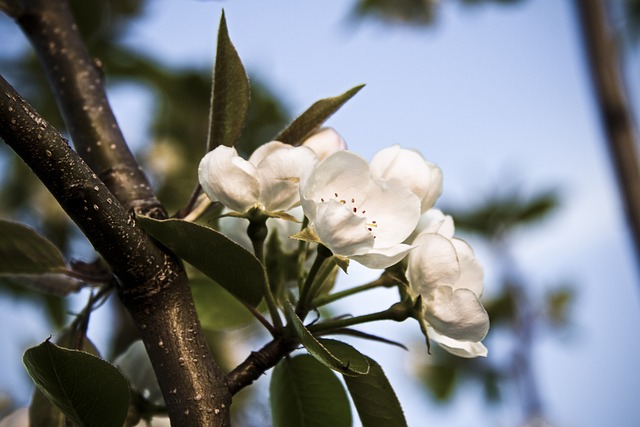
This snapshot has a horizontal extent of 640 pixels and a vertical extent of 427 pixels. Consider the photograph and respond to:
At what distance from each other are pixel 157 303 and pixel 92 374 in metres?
0.05

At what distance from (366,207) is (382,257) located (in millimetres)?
42

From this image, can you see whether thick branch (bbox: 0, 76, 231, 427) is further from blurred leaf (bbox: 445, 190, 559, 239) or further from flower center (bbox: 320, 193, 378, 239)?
blurred leaf (bbox: 445, 190, 559, 239)

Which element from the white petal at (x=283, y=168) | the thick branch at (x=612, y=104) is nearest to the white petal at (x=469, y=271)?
the white petal at (x=283, y=168)

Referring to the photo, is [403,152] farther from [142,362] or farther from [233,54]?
[142,362]

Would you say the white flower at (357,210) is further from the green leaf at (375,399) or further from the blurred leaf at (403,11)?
the blurred leaf at (403,11)

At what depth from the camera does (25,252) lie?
0.53 meters

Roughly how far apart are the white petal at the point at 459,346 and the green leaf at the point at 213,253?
0.11 m

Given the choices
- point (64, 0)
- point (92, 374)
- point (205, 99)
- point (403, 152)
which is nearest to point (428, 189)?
point (403, 152)

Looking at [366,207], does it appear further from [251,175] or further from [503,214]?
[503,214]

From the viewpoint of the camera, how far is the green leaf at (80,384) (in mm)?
402

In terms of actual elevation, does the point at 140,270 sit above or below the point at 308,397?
above

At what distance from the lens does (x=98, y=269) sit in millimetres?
538

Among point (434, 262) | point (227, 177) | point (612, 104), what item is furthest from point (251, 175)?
point (612, 104)

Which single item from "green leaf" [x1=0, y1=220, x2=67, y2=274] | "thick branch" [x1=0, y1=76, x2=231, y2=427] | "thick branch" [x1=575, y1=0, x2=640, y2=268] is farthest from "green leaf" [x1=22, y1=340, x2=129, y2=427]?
"thick branch" [x1=575, y1=0, x2=640, y2=268]
